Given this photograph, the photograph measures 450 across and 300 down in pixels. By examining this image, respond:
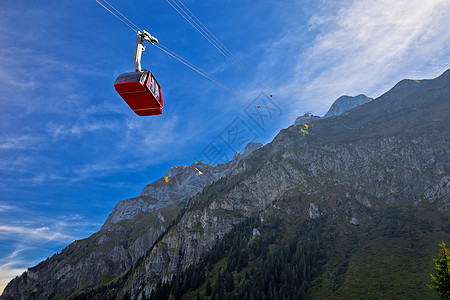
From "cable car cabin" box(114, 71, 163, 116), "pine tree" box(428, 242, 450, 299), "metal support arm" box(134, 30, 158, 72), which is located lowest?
"pine tree" box(428, 242, 450, 299)

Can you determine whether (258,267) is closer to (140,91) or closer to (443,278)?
(443,278)

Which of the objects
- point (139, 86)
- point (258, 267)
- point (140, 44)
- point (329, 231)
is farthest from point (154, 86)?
point (329, 231)

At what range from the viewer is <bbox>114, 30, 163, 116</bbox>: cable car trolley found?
724 inches

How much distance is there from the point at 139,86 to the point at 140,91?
2.58 feet

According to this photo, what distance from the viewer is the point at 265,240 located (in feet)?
432

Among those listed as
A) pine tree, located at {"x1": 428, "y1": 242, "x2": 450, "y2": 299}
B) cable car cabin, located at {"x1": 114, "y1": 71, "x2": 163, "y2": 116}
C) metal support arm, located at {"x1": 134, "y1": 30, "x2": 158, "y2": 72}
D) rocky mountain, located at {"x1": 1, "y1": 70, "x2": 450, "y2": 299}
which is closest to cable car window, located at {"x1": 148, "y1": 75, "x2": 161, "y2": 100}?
cable car cabin, located at {"x1": 114, "y1": 71, "x2": 163, "y2": 116}

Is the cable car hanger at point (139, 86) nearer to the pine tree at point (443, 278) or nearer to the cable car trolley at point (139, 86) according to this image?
the cable car trolley at point (139, 86)

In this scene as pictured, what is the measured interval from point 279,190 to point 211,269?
3377 inches

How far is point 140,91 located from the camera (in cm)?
1908

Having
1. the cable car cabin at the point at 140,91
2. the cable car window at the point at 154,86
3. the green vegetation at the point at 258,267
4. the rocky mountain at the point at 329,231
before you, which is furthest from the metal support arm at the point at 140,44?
the rocky mountain at the point at 329,231

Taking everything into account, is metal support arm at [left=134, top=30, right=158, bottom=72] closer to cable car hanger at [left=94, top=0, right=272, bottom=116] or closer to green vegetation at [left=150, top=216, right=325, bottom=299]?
cable car hanger at [left=94, top=0, right=272, bottom=116]

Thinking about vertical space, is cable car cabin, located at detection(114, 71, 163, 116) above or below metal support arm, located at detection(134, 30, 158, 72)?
below

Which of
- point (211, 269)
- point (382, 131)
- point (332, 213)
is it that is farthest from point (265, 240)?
point (382, 131)

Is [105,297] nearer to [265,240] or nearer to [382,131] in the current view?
[265,240]
